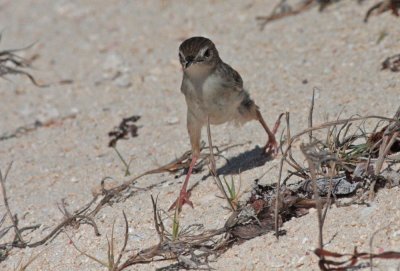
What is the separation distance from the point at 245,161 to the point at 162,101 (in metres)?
1.87

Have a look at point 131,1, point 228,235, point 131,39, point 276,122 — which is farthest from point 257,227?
point 131,1

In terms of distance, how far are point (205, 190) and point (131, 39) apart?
436 cm

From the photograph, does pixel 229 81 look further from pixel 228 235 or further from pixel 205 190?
pixel 228 235

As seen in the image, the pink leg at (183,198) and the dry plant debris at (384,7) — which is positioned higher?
the dry plant debris at (384,7)

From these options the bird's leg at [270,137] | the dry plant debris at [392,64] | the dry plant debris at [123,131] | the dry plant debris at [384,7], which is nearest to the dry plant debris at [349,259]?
the bird's leg at [270,137]

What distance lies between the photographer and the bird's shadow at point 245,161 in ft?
19.3

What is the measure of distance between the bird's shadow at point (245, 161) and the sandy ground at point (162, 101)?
0.16 ft

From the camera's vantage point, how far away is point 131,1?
1066cm

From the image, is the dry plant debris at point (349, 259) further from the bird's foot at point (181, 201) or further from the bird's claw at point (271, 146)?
the bird's claw at point (271, 146)

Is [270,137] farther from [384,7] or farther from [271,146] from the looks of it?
[384,7]

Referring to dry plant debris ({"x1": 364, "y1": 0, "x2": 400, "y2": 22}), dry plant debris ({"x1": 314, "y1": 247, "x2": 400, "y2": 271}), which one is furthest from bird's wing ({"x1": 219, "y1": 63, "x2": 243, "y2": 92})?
dry plant debris ({"x1": 364, "y1": 0, "x2": 400, "y2": 22})

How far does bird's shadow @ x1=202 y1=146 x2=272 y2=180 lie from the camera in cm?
589

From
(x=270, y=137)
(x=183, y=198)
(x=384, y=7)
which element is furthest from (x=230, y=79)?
(x=384, y=7)

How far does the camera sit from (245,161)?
20.0 ft
